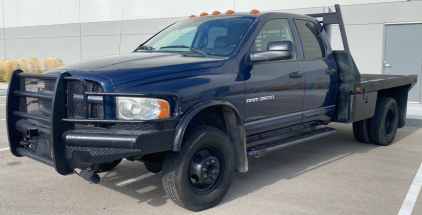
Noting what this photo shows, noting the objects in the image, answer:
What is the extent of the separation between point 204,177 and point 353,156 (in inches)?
128

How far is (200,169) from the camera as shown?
4016mm

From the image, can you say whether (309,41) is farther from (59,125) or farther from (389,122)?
(59,125)

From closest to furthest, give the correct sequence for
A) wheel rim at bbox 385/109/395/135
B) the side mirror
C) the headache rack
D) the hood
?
the hood → the side mirror → the headache rack → wheel rim at bbox 385/109/395/135

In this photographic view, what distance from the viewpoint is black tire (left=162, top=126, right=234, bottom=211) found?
3.89m

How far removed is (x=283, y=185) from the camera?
5.00 meters

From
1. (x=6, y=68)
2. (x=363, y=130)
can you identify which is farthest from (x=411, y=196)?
(x=6, y=68)

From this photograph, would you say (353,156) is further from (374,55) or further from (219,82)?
(374,55)

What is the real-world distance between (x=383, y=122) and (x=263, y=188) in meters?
3.15

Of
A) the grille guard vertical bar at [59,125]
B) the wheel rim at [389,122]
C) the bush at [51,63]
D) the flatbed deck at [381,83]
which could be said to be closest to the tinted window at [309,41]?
the flatbed deck at [381,83]

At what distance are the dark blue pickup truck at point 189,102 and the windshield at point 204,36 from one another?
0.02 meters

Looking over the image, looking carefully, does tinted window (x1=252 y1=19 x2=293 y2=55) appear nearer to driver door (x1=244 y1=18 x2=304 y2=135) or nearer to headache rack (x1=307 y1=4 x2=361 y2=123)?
driver door (x1=244 y1=18 x2=304 y2=135)

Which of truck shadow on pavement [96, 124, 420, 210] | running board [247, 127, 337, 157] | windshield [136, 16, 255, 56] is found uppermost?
windshield [136, 16, 255, 56]

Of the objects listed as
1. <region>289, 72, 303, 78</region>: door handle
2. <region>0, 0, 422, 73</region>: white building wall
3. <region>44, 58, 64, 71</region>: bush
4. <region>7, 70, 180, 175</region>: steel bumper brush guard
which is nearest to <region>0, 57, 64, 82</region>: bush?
<region>44, 58, 64, 71</region>: bush

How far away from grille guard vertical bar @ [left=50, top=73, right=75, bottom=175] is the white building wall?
9.38 meters
